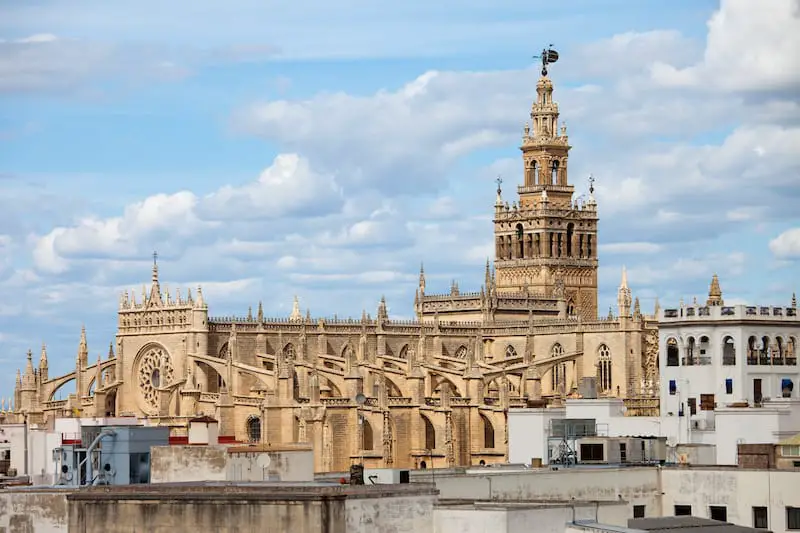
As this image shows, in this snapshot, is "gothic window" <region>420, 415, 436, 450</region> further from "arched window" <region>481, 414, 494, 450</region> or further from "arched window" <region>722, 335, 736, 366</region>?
"arched window" <region>722, 335, 736, 366</region>

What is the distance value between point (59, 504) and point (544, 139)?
99.2 m

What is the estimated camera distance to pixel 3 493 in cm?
5222

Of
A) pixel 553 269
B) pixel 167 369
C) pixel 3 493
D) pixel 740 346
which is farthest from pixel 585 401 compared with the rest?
pixel 553 269

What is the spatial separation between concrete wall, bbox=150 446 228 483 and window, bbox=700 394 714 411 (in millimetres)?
30461

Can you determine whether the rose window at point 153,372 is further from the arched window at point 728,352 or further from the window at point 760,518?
the window at point 760,518

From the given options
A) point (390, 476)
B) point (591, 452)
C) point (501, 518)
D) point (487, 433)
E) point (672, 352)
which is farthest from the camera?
point (487, 433)

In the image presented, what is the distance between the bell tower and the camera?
147m

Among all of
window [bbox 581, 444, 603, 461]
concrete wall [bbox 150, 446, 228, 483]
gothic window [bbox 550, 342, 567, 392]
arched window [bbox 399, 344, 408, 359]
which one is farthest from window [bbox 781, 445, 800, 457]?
arched window [bbox 399, 344, 408, 359]

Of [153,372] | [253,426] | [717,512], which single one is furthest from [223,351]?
[717,512]

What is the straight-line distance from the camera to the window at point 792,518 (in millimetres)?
54000

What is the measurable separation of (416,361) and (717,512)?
67.1 m

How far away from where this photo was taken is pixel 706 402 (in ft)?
267

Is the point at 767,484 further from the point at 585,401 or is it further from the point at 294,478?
the point at 585,401

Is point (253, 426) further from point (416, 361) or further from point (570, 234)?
point (570, 234)
